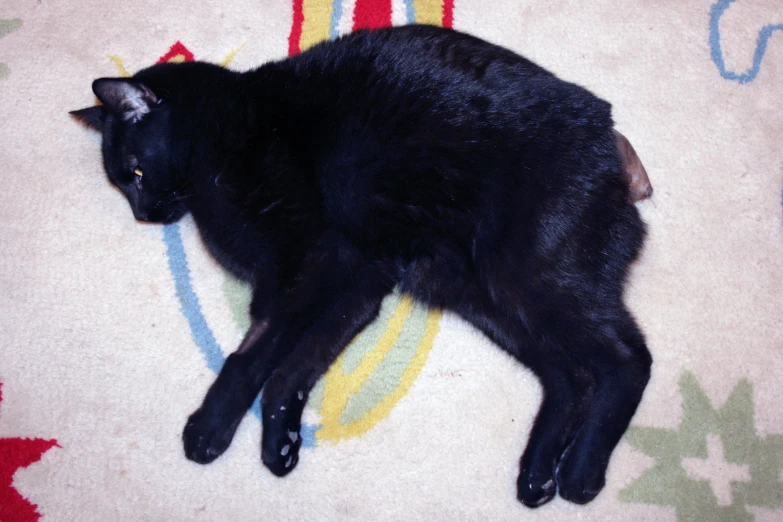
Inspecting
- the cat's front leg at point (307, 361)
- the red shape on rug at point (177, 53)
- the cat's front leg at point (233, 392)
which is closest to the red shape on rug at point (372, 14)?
the red shape on rug at point (177, 53)

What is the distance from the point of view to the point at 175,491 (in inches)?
47.4

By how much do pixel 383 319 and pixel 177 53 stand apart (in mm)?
833

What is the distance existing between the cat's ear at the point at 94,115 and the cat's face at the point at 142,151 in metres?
0.04

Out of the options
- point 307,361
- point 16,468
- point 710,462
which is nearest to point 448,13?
point 307,361

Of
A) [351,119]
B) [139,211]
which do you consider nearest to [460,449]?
[351,119]

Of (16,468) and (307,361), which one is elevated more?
(307,361)

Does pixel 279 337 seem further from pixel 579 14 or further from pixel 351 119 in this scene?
pixel 579 14

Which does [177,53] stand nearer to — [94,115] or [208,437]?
[94,115]

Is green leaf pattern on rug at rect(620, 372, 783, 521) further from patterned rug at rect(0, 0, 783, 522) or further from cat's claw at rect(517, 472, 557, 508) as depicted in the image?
cat's claw at rect(517, 472, 557, 508)

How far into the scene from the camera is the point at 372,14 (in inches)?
58.3

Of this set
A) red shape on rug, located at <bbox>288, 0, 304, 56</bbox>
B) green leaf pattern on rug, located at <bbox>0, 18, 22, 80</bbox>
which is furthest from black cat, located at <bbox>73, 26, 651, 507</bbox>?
green leaf pattern on rug, located at <bbox>0, 18, 22, 80</bbox>

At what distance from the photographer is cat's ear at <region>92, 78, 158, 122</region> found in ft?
3.85

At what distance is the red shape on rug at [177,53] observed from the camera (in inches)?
57.4

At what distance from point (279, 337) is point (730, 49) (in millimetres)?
1295
